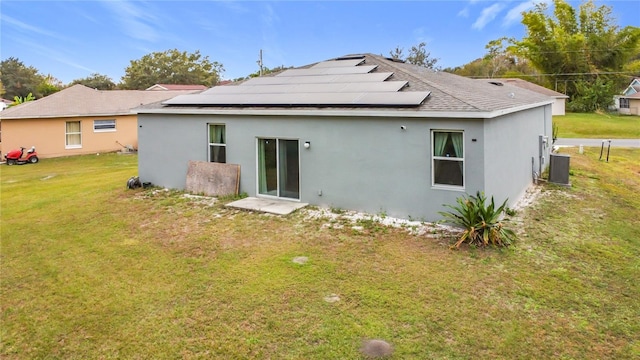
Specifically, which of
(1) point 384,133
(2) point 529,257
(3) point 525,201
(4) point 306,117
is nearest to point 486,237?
(2) point 529,257

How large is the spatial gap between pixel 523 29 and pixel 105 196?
4527cm

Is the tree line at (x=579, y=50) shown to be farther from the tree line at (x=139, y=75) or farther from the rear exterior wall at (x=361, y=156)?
the rear exterior wall at (x=361, y=156)

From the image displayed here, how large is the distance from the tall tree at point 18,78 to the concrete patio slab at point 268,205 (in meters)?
56.6

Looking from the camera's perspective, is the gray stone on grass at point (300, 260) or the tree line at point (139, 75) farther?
the tree line at point (139, 75)

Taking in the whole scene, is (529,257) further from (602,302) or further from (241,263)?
(241,263)

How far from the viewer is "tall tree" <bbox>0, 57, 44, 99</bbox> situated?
56.2 metres

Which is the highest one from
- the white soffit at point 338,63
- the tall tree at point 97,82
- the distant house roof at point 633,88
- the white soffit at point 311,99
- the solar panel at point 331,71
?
the tall tree at point 97,82

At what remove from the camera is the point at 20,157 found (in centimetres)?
2114

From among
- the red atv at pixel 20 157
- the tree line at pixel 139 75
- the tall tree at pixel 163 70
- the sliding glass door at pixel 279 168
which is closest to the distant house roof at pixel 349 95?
the sliding glass door at pixel 279 168

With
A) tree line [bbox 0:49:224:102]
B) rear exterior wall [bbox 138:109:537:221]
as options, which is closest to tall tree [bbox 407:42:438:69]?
tree line [bbox 0:49:224:102]

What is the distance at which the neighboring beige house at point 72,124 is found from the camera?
21859 millimetres

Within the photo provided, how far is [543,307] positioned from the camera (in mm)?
5617

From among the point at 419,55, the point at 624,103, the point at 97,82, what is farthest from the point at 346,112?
the point at 97,82

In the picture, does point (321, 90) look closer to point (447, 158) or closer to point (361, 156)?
point (361, 156)
